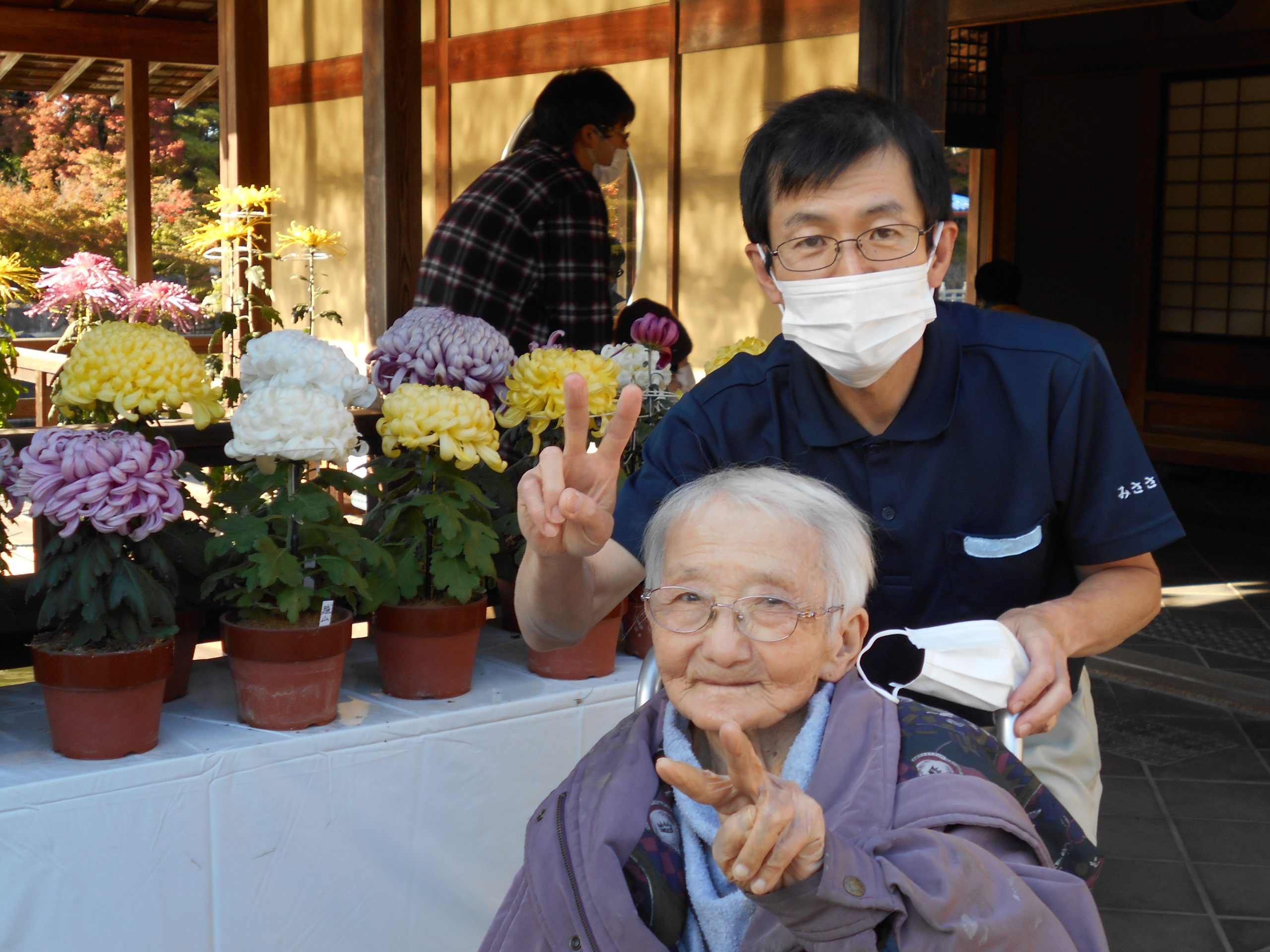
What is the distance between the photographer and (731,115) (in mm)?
5785

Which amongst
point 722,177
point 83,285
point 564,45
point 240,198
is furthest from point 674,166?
point 83,285

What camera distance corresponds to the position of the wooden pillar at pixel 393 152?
4297 mm

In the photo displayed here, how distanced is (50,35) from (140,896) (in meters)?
8.45

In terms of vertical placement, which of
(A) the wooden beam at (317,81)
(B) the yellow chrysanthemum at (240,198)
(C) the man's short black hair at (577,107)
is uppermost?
(A) the wooden beam at (317,81)

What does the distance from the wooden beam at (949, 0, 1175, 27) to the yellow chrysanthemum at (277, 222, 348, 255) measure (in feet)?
8.14

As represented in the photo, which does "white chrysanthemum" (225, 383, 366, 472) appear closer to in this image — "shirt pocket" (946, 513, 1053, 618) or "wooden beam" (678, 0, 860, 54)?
"shirt pocket" (946, 513, 1053, 618)

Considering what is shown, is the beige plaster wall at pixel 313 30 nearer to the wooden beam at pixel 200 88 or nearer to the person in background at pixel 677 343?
the wooden beam at pixel 200 88

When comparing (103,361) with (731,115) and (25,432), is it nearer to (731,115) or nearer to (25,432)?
(25,432)

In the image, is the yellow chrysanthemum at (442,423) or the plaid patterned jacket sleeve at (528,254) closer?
the yellow chrysanthemum at (442,423)

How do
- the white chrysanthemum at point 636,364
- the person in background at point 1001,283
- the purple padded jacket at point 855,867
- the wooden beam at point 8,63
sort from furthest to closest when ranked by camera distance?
the wooden beam at point 8,63, the person in background at point 1001,283, the white chrysanthemum at point 636,364, the purple padded jacket at point 855,867

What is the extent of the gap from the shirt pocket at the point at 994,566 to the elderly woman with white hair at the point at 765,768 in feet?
0.59

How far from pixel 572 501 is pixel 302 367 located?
3.40ft

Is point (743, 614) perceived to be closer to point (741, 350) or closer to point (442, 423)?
point (442, 423)

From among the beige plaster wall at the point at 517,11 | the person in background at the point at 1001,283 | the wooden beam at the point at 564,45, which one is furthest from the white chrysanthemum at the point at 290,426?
the person in background at the point at 1001,283
